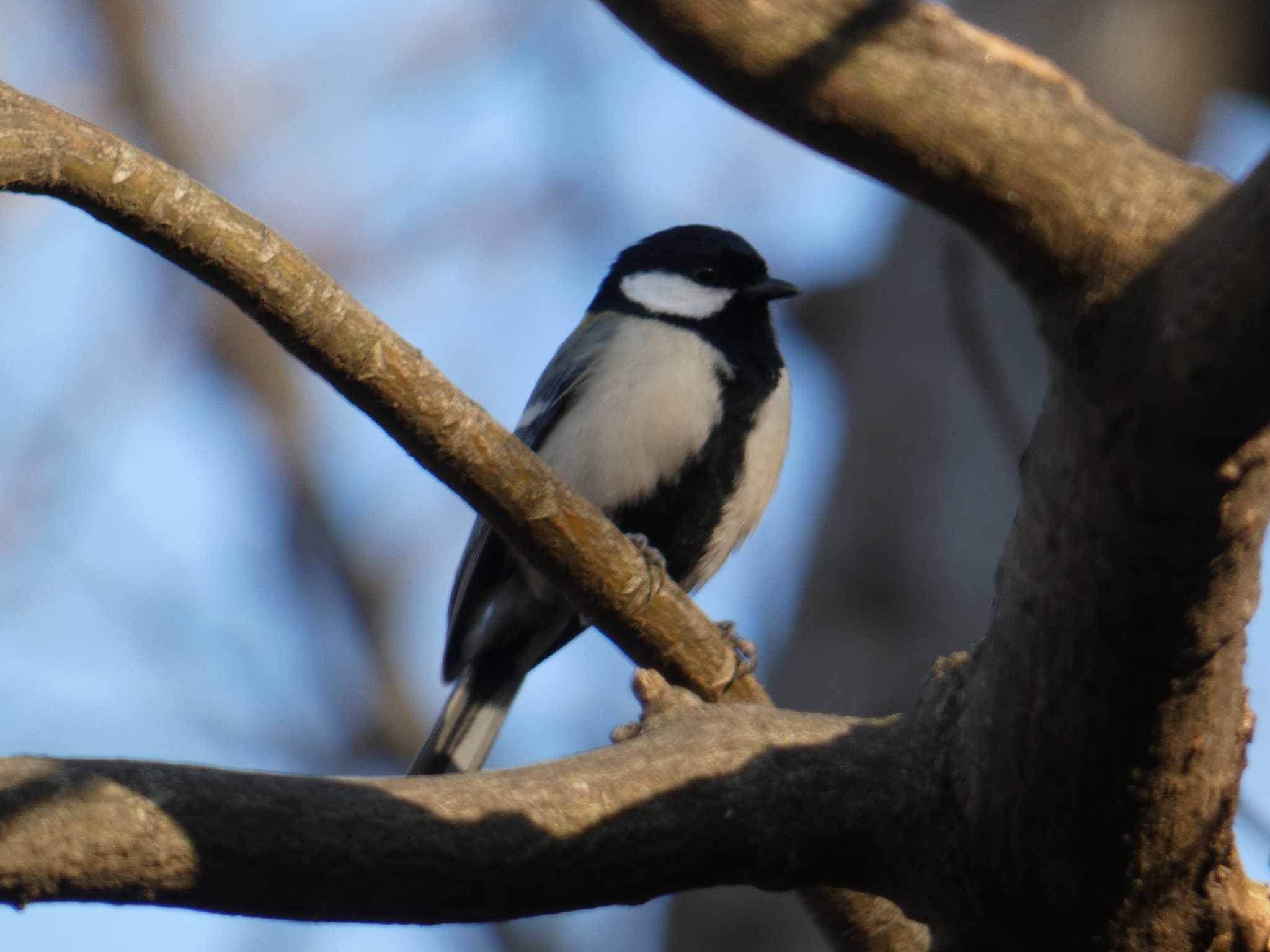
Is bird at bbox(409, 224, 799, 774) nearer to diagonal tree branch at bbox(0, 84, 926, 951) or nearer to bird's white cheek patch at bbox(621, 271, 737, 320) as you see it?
bird's white cheek patch at bbox(621, 271, 737, 320)

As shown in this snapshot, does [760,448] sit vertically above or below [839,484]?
below

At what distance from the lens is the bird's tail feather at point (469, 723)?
4.18 meters

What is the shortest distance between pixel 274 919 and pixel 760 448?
2.67 m

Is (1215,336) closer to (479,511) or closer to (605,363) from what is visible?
(479,511)

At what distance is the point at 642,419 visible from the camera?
13.3ft

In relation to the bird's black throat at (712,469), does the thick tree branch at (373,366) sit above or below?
below

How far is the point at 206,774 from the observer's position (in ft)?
5.38

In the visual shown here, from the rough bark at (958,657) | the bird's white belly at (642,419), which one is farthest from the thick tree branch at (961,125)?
the bird's white belly at (642,419)

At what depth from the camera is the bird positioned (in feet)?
13.4

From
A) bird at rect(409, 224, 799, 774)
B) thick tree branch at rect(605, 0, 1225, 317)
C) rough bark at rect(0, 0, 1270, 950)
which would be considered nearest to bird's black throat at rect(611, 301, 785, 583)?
bird at rect(409, 224, 799, 774)

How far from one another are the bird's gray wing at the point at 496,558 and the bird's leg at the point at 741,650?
2.93ft

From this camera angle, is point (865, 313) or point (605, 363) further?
point (865, 313)

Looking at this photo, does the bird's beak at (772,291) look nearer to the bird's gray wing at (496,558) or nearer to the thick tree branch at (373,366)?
the bird's gray wing at (496,558)

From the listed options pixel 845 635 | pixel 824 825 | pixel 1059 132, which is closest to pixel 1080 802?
pixel 824 825
